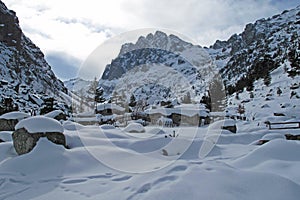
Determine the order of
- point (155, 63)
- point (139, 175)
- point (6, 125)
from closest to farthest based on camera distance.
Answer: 1. point (139, 175)
2. point (6, 125)
3. point (155, 63)

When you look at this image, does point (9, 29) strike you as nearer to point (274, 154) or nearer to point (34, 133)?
point (34, 133)

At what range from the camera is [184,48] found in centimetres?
16250

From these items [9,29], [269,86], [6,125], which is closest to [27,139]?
[6,125]

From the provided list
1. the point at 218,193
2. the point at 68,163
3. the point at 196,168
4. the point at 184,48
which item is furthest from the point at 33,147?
the point at 184,48

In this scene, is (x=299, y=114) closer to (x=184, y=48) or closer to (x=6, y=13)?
(x=6, y=13)

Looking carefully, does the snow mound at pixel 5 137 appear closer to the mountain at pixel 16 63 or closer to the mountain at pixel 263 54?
the mountain at pixel 263 54

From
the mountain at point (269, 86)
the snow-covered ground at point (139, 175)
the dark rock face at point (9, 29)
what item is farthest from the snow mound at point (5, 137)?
the dark rock face at point (9, 29)

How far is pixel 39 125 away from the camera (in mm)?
6926

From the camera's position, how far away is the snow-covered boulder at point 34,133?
670cm

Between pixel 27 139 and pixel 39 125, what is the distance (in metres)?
0.47

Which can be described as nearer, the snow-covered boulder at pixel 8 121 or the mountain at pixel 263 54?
the snow-covered boulder at pixel 8 121

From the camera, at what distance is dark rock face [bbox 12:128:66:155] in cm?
669

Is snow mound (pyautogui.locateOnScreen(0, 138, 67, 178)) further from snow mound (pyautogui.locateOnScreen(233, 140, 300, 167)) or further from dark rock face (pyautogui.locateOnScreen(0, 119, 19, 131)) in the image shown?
dark rock face (pyautogui.locateOnScreen(0, 119, 19, 131))

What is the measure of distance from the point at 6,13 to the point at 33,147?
203ft
